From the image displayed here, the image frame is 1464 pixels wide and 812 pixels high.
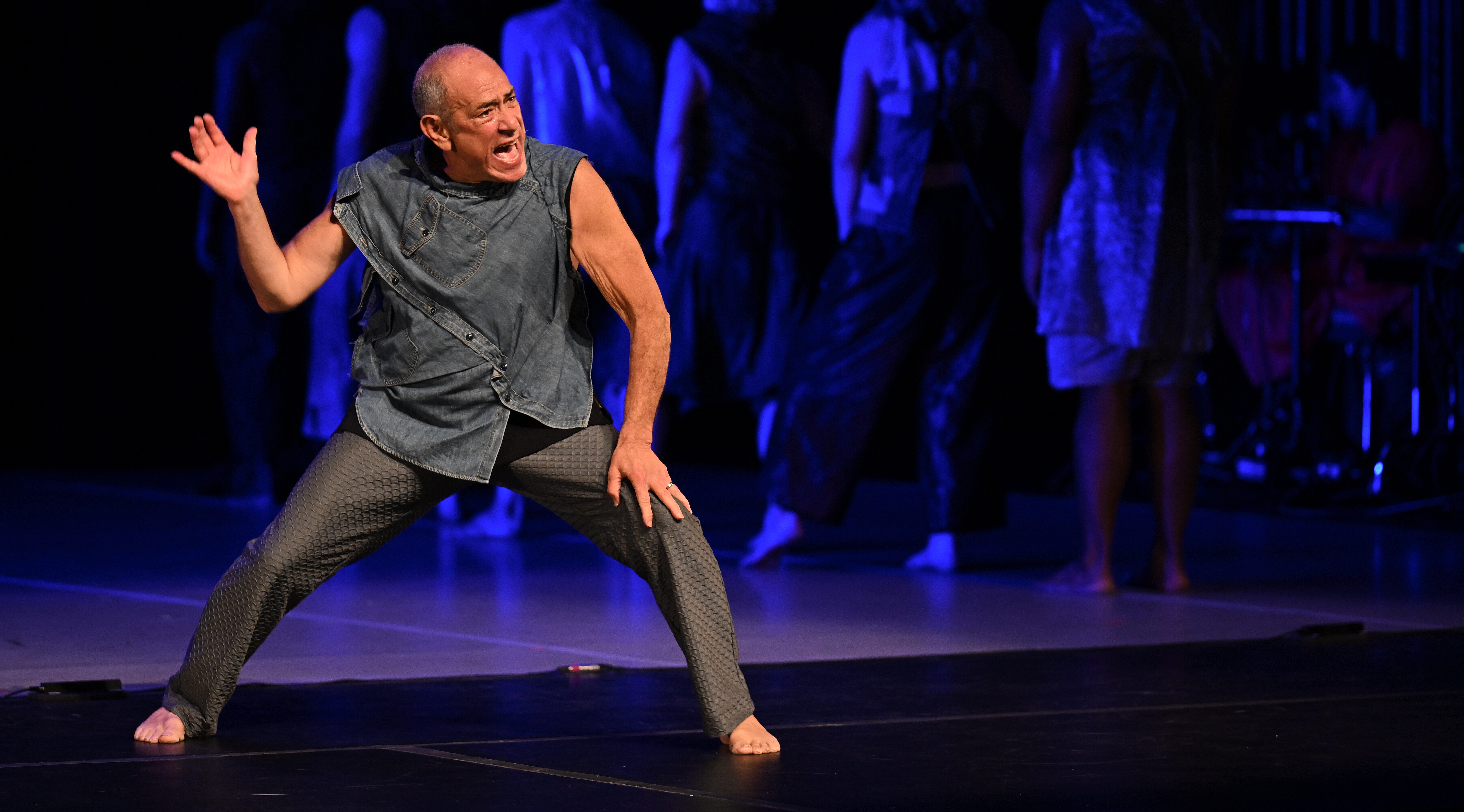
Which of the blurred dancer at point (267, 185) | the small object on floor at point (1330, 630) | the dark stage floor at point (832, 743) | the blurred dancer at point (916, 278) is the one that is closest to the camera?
the dark stage floor at point (832, 743)

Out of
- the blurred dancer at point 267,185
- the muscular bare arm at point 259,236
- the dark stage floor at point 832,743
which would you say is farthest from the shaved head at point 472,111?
the blurred dancer at point 267,185

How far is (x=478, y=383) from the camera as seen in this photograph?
3301 millimetres

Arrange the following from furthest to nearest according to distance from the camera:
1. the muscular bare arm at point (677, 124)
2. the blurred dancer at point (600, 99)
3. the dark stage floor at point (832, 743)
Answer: the blurred dancer at point (600, 99)
the muscular bare arm at point (677, 124)
the dark stage floor at point (832, 743)

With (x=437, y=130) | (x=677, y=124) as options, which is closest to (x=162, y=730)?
(x=437, y=130)

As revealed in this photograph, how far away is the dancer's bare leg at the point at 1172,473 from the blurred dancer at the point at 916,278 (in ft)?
2.10

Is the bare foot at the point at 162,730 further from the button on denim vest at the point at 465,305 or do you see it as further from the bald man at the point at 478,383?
the button on denim vest at the point at 465,305

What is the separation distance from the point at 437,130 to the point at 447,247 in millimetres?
179

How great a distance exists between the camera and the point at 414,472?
3.34 meters

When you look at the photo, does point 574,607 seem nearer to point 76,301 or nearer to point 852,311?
point 852,311

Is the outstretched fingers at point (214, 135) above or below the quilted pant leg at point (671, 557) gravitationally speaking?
above

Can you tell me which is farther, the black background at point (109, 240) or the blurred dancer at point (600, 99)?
the black background at point (109, 240)

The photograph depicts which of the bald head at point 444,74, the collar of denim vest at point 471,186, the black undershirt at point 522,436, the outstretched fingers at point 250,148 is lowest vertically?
the black undershirt at point 522,436

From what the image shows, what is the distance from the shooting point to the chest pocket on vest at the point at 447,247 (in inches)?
130

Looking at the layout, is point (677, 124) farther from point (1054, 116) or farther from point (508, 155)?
point (508, 155)
